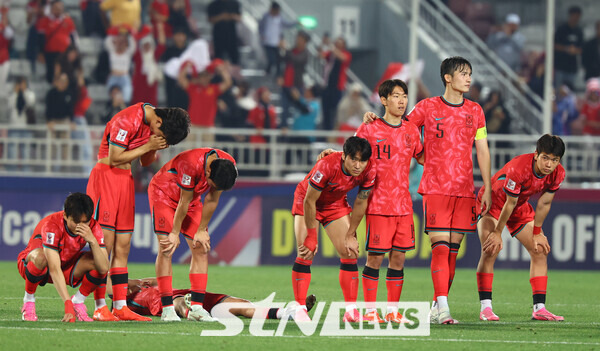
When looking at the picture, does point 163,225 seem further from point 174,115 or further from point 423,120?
point 423,120

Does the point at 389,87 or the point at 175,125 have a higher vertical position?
the point at 389,87

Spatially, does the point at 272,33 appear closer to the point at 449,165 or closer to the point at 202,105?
the point at 202,105

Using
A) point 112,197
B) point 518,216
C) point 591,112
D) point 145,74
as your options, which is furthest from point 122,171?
point 591,112

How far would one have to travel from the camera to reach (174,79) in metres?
19.7

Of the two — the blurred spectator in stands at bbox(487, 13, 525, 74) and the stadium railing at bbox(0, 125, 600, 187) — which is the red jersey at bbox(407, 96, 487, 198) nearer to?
the stadium railing at bbox(0, 125, 600, 187)

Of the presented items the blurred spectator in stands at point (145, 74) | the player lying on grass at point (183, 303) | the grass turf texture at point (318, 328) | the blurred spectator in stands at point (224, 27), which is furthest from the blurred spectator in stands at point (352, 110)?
the player lying on grass at point (183, 303)

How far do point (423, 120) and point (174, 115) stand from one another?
227 cm

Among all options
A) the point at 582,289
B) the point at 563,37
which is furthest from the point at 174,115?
the point at 563,37

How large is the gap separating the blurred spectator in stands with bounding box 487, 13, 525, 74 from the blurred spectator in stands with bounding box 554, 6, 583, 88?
Answer: 1.00 meters

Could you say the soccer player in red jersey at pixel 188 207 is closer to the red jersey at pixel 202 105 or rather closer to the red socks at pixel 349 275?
the red socks at pixel 349 275

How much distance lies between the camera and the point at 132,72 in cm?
2031

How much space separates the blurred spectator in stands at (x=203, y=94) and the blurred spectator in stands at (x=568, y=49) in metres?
7.70

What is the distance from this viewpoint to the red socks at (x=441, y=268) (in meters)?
9.16

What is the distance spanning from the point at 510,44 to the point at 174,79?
819 cm
